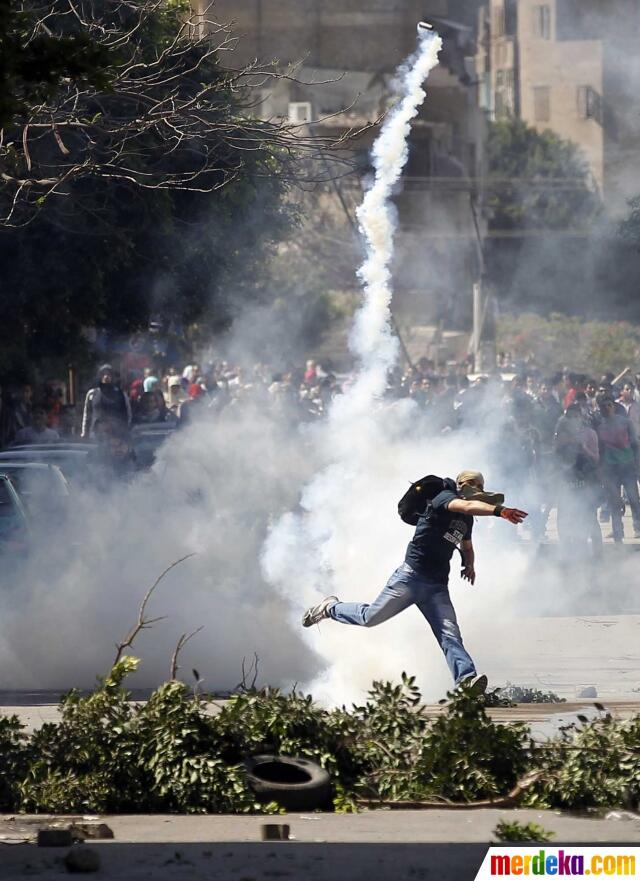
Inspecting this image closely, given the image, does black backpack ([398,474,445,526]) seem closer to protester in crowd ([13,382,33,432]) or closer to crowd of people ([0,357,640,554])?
crowd of people ([0,357,640,554])

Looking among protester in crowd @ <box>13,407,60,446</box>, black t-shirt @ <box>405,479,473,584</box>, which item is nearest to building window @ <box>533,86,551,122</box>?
protester in crowd @ <box>13,407,60,446</box>

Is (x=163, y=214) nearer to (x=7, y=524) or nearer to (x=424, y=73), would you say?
(x=424, y=73)

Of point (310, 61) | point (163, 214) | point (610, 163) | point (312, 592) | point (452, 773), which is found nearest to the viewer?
point (452, 773)

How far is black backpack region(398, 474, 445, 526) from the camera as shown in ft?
29.0

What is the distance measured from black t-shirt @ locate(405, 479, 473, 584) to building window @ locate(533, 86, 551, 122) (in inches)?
2572

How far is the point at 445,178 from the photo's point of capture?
46281 mm

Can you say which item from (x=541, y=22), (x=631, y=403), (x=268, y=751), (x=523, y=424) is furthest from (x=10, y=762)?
(x=541, y=22)

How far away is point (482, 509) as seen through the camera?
28.0 ft

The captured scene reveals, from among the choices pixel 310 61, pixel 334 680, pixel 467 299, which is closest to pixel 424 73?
pixel 334 680

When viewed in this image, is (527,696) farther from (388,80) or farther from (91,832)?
(388,80)

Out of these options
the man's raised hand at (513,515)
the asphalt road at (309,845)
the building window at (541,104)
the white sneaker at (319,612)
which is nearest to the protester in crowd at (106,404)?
the white sneaker at (319,612)

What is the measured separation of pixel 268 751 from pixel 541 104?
224ft

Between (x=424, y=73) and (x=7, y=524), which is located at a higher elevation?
(x=424, y=73)

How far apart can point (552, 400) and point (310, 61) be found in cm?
2748
